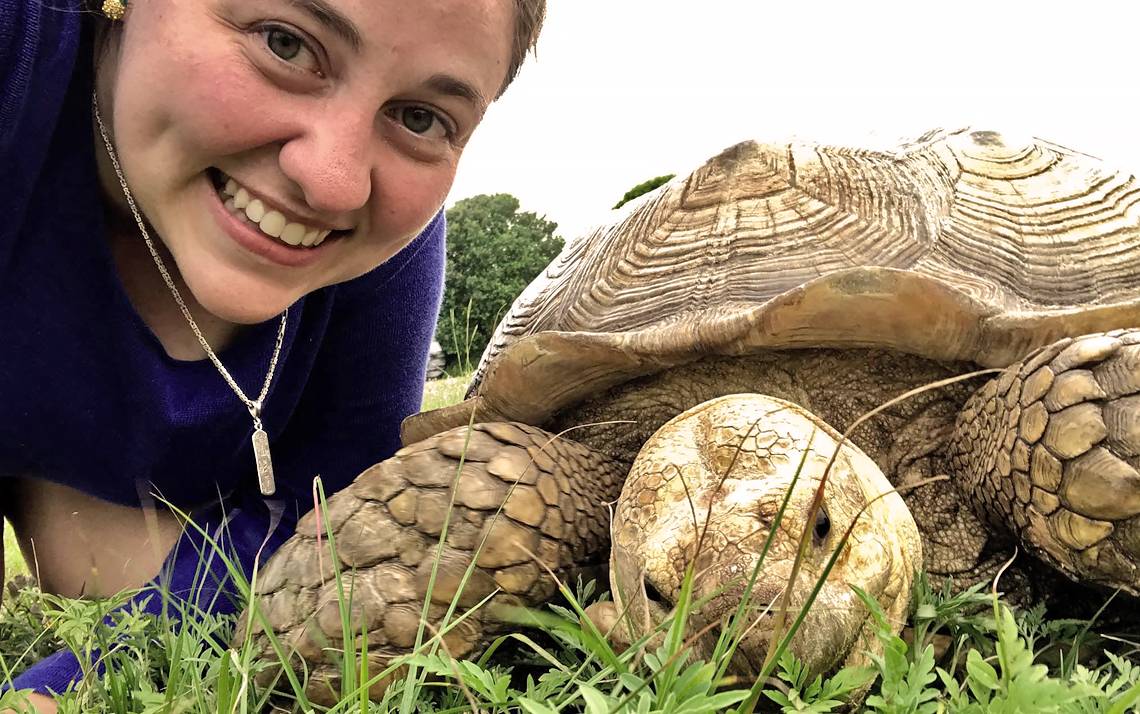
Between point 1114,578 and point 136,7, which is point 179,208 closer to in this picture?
point 136,7

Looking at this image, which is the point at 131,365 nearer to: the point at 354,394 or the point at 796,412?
the point at 354,394

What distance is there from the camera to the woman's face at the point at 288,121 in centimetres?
153

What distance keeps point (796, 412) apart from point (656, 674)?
Result: 2.82 feet

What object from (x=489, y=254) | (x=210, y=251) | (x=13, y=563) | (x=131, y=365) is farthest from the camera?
(x=489, y=254)

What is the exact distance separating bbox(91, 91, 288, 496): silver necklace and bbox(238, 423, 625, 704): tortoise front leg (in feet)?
1.94

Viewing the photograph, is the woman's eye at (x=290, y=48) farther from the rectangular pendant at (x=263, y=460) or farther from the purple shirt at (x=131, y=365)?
the rectangular pendant at (x=263, y=460)

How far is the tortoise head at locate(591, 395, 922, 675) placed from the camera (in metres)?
1.13

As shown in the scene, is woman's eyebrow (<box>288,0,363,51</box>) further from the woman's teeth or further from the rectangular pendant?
the rectangular pendant

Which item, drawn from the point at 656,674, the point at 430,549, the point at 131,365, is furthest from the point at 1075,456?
the point at 131,365

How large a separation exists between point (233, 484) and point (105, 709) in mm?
1782

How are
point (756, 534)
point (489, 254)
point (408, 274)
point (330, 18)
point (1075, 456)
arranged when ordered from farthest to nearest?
point (489, 254) → point (408, 274) → point (330, 18) → point (1075, 456) → point (756, 534)

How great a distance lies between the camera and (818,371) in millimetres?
1827

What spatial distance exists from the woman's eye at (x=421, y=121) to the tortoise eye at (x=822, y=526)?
3.92ft

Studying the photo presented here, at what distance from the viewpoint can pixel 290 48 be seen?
5.13 feet
